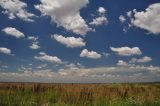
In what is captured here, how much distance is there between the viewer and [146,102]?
51.9 feet

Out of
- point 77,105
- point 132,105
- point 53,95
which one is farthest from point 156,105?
point 53,95

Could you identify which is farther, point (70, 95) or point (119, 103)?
point (70, 95)

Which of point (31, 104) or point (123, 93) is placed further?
point (123, 93)

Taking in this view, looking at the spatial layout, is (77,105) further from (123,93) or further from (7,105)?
(123,93)

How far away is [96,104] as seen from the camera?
15367 mm

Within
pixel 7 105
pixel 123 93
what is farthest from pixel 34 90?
pixel 7 105

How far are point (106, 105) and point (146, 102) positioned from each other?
2.63 metres

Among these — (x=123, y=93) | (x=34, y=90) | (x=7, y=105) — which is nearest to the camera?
(x=7, y=105)

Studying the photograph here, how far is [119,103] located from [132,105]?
0.72m

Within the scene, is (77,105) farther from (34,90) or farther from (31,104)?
(34,90)

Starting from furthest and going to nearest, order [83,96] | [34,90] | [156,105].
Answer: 1. [34,90]
2. [83,96]
3. [156,105]

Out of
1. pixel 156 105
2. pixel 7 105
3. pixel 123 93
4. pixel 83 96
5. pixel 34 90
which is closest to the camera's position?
pixel 7 105

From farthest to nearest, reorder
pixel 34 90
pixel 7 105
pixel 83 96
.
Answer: pixel 34 90 → pixel 83 96 → pixel 7 105

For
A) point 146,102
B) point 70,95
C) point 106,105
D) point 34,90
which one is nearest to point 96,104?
point 106,105
